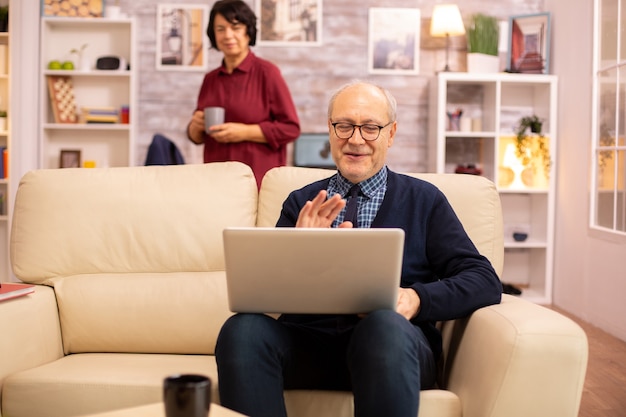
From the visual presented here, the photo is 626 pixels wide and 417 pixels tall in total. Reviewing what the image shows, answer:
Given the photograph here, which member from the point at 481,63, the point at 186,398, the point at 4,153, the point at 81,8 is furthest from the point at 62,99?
the point at 186,398

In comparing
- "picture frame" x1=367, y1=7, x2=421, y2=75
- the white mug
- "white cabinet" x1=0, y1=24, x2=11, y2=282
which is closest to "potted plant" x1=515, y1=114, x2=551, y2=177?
"picture frame" x1=367, y1=7, x2=421, y2=75

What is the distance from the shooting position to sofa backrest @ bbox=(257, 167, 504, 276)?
2260mm

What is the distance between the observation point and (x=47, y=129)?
5453 millimetres

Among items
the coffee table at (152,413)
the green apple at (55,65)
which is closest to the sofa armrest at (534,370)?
the coffee table at (152,413)

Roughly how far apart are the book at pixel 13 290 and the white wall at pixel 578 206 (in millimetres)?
3128

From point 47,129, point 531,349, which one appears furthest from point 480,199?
point 47,129

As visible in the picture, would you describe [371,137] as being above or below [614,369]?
above

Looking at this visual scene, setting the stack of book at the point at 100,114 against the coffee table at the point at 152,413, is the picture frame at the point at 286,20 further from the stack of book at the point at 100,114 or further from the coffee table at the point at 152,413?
the coffee table at the point at 152,413

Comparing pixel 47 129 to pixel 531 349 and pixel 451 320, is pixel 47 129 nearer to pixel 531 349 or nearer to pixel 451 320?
pixel 451 320

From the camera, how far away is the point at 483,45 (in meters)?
5.46

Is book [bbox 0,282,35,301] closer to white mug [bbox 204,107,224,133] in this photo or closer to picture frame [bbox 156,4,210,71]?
white mug [bbox 204,107,224,133]

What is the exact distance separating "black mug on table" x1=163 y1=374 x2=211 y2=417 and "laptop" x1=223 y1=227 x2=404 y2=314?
485 mm

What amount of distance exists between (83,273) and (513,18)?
4.12m

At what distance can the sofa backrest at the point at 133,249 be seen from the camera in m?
2.25
